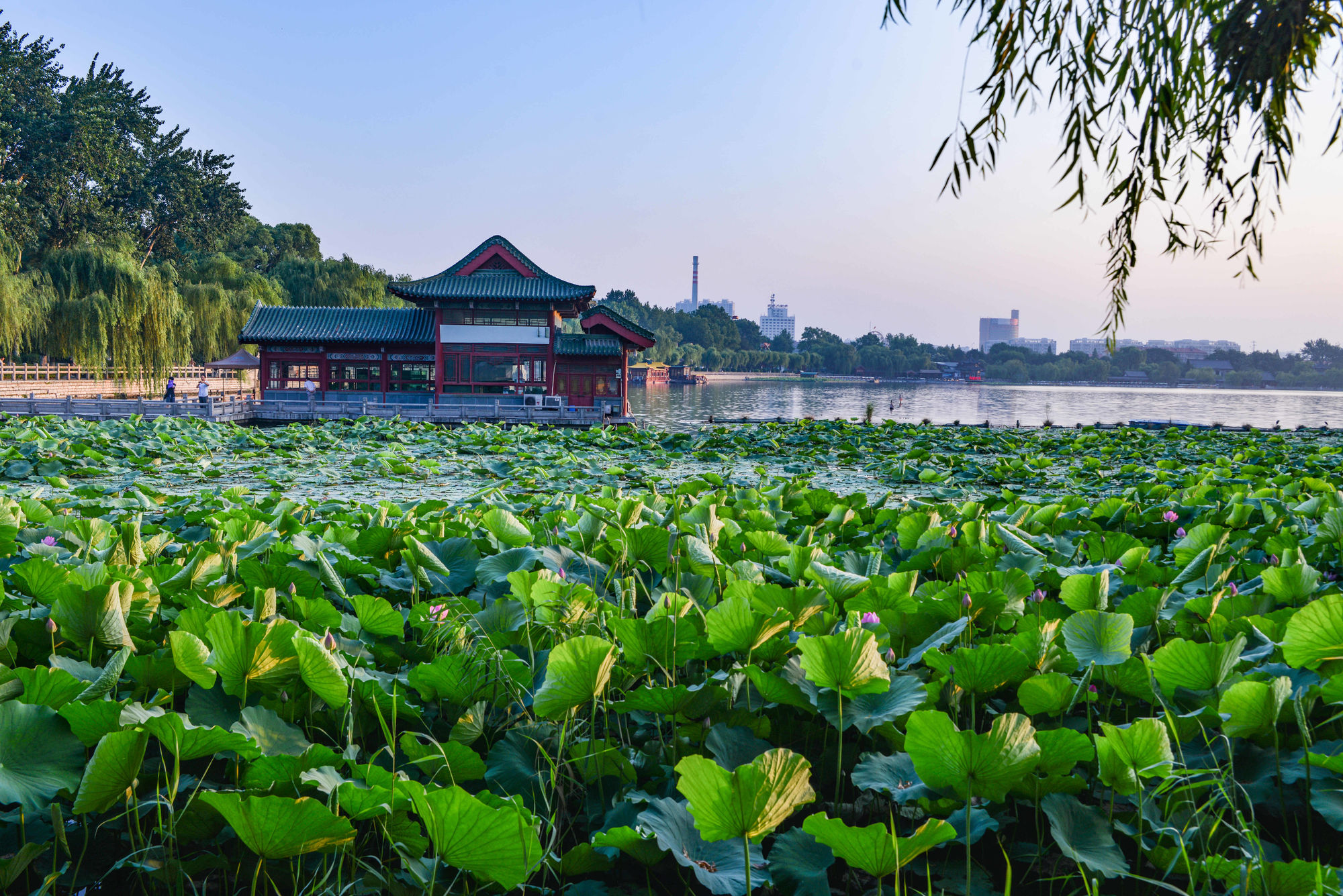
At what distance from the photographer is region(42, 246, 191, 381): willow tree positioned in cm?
1928

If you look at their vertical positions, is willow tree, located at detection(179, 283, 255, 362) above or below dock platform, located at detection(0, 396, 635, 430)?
above

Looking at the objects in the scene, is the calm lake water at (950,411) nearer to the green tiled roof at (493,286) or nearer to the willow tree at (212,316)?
the green tiled roof at (493,286)

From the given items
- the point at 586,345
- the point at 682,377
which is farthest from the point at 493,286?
the point at 682,377

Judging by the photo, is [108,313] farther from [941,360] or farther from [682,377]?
[941,360]

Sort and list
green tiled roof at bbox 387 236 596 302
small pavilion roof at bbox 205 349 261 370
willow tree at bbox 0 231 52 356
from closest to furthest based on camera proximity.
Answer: willow tree at bbox 0 231 52 356, green tiled roof at bbox 387 236 596 302, small pavilion roof at bbox 205 349 261 370

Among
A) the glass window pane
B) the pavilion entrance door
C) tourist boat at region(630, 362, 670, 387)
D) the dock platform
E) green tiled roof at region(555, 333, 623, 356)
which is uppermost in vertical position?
tourist boat at region(630, 362, 670, 387)

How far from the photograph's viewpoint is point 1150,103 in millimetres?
2496

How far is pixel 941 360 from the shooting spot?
9794cm

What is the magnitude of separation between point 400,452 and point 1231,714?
7.14m

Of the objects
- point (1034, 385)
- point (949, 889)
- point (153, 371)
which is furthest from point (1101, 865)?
point (1034, 385)

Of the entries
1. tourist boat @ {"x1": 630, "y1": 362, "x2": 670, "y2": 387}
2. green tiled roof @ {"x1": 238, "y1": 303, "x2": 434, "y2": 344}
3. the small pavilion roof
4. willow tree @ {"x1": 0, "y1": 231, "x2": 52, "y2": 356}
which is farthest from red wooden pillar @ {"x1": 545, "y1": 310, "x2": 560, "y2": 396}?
Answer: tourist boat @ {"x1": 630, "y1": 362, "x2": 670, "y2": 387}

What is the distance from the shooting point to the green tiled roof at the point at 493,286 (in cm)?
1980

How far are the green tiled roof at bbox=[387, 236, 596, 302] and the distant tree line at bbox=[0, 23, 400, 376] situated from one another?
6.74 metres

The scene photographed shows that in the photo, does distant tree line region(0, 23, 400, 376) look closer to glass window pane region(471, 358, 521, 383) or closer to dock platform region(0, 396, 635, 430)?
dock platform region(0, 396, 635, 430)
